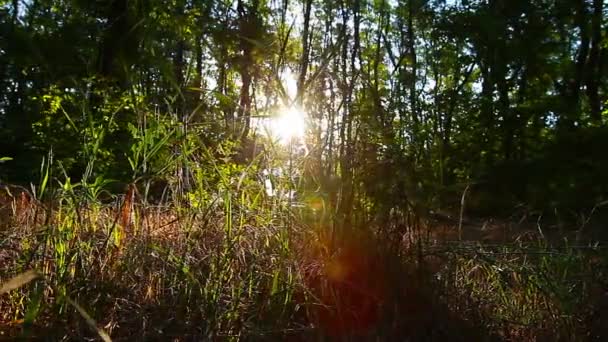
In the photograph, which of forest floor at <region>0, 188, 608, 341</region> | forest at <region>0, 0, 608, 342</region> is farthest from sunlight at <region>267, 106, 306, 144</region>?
forest floor at <region>0, 188, 608, 341</region>

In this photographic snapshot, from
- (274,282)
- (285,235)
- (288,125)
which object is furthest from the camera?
(288,125)

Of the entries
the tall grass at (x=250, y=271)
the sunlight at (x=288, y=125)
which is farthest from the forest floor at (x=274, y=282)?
the sunlight at (x=288, y=125)

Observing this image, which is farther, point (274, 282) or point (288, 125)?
point (288, 125)

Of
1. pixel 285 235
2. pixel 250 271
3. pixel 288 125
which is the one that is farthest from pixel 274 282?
pixel 288 125

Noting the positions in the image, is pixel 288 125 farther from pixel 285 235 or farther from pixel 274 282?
pixel 274 282

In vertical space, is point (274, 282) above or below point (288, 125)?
below

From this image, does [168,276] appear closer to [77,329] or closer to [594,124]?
[77,329]

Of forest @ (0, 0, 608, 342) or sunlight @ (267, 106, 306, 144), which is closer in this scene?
forest @ (0, 0, 608, 342)

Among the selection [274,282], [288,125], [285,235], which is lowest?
[274,282]

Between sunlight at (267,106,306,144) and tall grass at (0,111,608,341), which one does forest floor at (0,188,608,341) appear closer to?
tall grass at (0,111,608,341)

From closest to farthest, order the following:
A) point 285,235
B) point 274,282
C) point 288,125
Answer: point 274,282
point 285,235
point 288,125

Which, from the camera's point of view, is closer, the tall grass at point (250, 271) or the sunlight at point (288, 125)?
the tall grass at point (250, 271)

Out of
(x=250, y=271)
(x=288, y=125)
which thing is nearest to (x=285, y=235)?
(x=250, y=271)

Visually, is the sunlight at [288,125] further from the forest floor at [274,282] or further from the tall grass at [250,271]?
the forest floor at [274,282]
